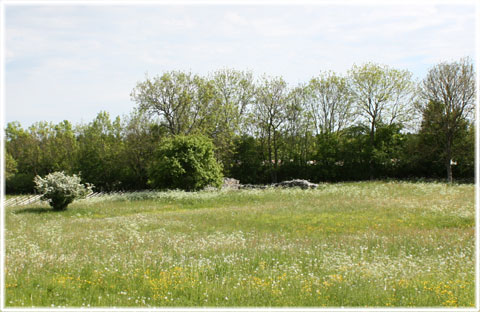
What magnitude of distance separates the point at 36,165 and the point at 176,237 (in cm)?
4955

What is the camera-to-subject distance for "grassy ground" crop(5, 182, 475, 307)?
323 inches

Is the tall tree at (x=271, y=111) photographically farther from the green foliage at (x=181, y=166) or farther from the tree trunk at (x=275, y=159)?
the green foliage at (x=181, y=166)

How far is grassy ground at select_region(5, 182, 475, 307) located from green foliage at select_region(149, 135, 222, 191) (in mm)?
15147

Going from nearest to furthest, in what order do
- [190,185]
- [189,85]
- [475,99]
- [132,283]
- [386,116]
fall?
[132,283] < [190,185] < [475,99] < [189,85] < [386,116]

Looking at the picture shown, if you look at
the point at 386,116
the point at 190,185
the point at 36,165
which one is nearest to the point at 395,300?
the point at 190,185

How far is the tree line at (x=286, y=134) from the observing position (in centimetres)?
4678

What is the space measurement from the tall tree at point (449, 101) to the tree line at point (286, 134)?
0.12 metres

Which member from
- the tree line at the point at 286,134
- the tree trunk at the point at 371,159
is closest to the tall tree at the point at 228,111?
the tree line at the point at 286,134

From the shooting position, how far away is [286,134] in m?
59.8

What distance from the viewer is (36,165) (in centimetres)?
5700

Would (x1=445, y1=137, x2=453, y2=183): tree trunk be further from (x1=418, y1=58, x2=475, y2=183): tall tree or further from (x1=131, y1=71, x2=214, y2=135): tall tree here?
(x1=131, y1=71, x2=214, y2=135): tall tree

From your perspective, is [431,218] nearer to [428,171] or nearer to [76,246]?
[76,246]

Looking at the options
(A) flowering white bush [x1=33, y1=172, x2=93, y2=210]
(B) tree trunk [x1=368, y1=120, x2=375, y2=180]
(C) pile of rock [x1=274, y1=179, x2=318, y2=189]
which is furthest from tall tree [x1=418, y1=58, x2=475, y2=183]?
(A) flowering white bush [x1=33, y1=172, x2=93, y2=210]

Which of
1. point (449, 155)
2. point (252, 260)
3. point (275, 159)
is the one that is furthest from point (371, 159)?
point (252, 260)
